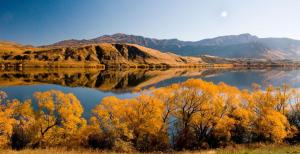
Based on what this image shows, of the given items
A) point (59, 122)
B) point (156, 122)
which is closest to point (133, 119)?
point (156, 122)

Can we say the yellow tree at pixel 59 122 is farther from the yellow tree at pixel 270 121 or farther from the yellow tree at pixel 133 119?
the yellow tree at pixel 270 121

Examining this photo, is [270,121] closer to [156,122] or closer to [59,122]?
[156,122]

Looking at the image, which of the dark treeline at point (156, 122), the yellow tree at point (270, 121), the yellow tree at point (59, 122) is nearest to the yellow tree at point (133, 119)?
the dark treeline at point (156, 122)

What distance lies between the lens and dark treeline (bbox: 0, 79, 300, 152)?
1731 inches

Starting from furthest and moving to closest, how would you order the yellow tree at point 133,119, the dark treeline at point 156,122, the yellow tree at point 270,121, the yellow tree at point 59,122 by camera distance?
1. the yellow tree at point 270,121
2. the yellow tree at point 133,119
3. the yellow tree at point 59,122
4. the dark treeline at point 156,122

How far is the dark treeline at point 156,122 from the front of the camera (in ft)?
144

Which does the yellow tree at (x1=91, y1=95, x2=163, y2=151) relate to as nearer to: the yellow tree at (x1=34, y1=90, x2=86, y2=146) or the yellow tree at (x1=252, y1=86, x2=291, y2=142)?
the yellow tree at (x1=34, y1=90, x2=86, y2=146)

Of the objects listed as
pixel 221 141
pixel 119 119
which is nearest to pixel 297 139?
pixel 221 141

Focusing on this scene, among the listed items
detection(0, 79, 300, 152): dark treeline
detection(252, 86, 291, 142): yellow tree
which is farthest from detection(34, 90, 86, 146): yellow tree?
detection(252, 86, 291, 142): yellow tree

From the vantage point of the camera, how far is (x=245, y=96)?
62500 millimetres

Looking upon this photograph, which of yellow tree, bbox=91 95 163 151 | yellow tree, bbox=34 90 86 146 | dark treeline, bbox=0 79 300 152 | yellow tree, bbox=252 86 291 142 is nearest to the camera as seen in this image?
dark treeline, bbox=0 79 300 152

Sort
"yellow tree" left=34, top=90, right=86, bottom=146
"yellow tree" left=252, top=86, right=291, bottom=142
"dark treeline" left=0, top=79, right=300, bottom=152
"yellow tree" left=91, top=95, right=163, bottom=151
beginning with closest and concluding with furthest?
"dark treeline" left=0, top=79, right=300, bottom=152
"yellow tree" left=34, top=90, right=86, bottom=146
"yellow tree" left=91, top=95, right=163, bottom=151
"yellow tree" left=252, top=86, right=291, bottom=142

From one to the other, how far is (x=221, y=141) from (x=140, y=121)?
52.1 feet

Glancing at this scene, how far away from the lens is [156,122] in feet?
162
